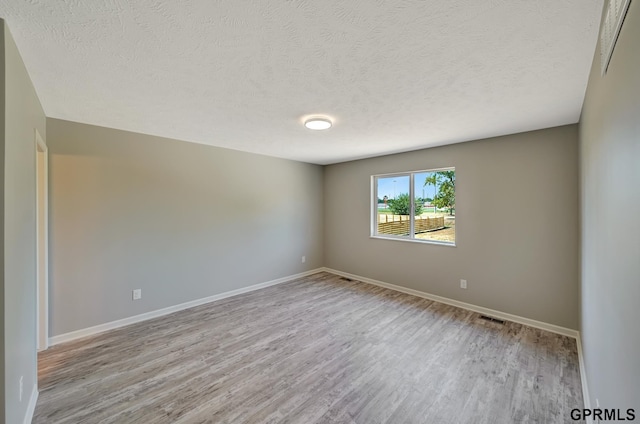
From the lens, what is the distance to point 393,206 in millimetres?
4688

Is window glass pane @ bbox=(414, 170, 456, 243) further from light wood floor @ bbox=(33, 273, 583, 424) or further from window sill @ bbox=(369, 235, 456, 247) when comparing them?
light wood floor @ bbox=(33, 273, 583, 424)

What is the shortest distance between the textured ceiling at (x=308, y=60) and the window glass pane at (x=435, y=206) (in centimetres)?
125

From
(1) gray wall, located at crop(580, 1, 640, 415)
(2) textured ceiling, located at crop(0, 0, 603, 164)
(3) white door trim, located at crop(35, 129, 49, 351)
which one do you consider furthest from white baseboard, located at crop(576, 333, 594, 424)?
(3) white door trim, located at crop(35, 129, 49, 351)

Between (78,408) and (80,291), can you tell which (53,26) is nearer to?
(78,408)

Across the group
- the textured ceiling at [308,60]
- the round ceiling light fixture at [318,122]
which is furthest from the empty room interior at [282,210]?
the round ceiling light fixture at [318,122]

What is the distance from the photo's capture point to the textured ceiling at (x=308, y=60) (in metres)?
1.23

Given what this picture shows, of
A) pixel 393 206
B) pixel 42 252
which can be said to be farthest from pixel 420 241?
pixel 42 252

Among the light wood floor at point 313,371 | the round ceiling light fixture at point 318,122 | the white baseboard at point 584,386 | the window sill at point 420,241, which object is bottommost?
the light wood floor at point 313,371

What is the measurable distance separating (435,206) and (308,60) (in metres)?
3.24

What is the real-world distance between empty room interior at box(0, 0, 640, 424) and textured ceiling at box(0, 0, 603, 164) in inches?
0.7

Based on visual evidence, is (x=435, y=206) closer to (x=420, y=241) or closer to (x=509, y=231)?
(x=420, y=241)

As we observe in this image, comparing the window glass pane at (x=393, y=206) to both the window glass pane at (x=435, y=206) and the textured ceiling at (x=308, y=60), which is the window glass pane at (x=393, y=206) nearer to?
the window glass pane at (x=435, y=206)

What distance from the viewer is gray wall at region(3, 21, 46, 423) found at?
4.32ft

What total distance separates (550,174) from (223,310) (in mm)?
4496
